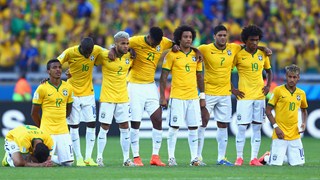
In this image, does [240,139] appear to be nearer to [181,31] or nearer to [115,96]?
[181,31]

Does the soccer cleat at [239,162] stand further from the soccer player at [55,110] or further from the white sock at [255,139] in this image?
the soccer player at [55,110]

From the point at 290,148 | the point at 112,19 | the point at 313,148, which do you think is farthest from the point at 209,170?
the point at 112,19

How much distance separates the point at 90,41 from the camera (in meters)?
17.4

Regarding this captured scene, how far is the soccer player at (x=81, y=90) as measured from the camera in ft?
57.8

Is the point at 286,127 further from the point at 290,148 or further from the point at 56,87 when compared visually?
the point at 56,87

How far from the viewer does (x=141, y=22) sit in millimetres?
30359

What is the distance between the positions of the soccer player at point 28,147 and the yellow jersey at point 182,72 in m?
2.62

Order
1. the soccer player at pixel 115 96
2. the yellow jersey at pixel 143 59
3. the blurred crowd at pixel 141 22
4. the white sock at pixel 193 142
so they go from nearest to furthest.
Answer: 1. the soccer player at pixel 115 96
2. the white sock at pixel 193 142
3. the yellow jersey at pixel 143 59
4. the blurred crowd at pixel 141 22

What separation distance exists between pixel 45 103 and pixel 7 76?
1110cm

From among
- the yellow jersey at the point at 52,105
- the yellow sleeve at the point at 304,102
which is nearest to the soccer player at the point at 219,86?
the yellow sleeve at the point at 304,102

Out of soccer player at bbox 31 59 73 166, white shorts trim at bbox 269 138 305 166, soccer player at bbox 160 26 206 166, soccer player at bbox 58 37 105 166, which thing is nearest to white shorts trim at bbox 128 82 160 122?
soccer player at bbox 160 26 206 166

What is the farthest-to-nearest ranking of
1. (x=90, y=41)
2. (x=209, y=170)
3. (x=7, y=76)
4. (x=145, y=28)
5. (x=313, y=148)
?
(x=145, y=28) < (x=7, y=76) < (x=313, y=148) < (x=90, y=41) < (x=209, y=170)

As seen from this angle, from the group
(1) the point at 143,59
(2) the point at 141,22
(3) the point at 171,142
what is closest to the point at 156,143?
(3) the point at 171,142

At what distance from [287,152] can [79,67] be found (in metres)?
4.00
